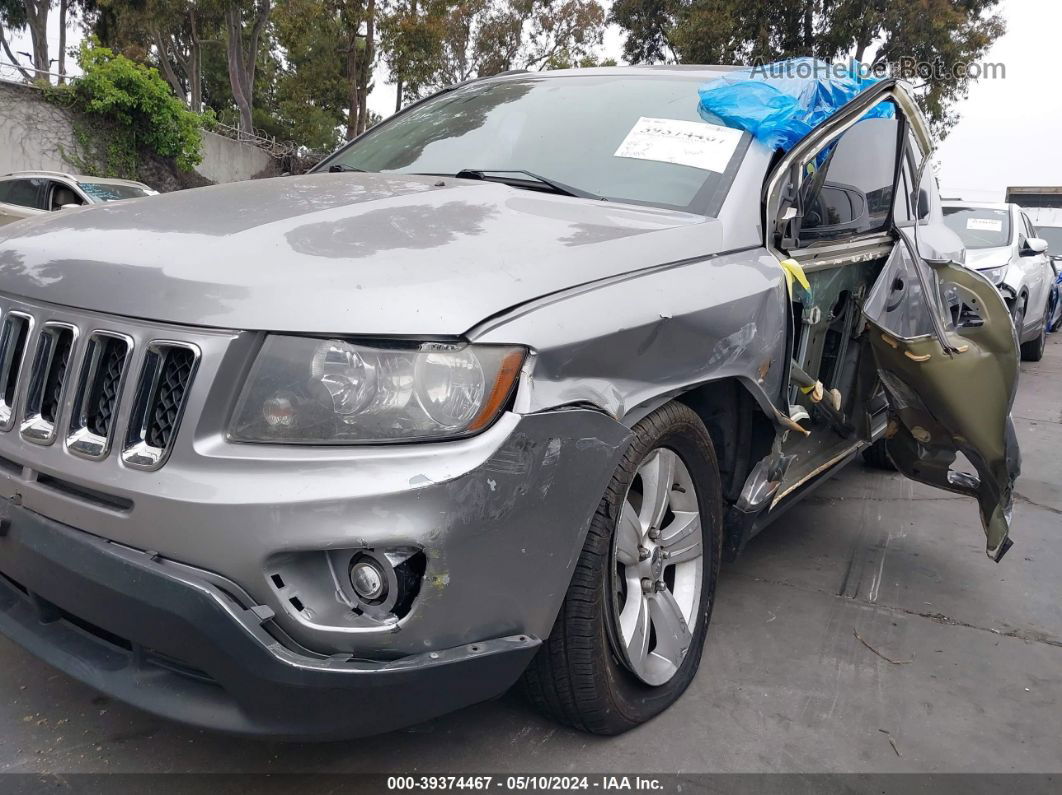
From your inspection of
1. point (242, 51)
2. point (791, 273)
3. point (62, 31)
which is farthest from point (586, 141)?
point (62, 31)

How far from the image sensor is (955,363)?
2844 mm

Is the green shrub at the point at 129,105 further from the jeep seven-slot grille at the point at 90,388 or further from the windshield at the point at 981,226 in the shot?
the jeep seven-slot grille at the point at 90,388

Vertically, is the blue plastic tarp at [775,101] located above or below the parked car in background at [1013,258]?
above

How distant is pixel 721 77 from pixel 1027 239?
271 inches

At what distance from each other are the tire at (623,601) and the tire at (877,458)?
2.66 metres

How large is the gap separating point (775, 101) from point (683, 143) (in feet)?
1.10

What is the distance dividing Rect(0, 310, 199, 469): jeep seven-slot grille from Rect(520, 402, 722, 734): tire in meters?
A: 0.90

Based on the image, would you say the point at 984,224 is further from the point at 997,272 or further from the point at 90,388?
the point at 90,388

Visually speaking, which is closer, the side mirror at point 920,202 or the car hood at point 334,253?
the car hood at point 334,253

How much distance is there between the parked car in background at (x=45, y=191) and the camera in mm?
10508

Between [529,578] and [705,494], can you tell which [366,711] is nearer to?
[529,578]

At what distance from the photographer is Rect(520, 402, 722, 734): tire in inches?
74.0

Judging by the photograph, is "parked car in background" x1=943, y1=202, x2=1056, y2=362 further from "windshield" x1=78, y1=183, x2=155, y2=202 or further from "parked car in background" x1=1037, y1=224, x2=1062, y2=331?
"windshield" x1=78, y1=183, x2=155, y2=202

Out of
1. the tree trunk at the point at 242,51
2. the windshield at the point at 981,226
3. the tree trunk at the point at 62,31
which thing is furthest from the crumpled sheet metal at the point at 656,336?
the tree trunk at the point at 62,31
